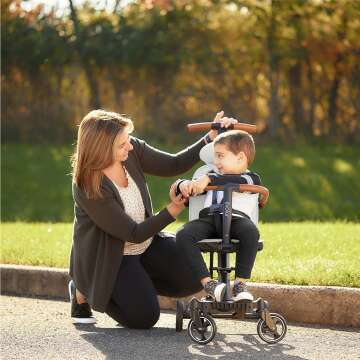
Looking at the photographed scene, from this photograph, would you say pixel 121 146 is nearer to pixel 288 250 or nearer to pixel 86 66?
pixel 288 250

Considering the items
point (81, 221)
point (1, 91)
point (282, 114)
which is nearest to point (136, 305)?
point (81, 221)

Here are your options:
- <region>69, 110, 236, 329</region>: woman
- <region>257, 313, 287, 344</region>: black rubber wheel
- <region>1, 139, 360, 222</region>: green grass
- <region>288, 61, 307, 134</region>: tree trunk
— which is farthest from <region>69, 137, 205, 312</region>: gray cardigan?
<region>288, 61, 307, 134</region>: tree trunk

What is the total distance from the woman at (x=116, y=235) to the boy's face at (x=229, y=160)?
325 millimetres

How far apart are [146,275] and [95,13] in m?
11.7

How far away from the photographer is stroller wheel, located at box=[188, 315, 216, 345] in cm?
573

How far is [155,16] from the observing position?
17.0 metres

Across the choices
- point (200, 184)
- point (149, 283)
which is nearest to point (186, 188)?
point (200, 184)

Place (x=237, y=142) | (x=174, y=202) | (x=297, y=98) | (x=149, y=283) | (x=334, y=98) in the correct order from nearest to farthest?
(x=237, y=142) → (x=174, y=202) → (x=149, y=283) → (x=334, y=98) → (x=297, y=98)

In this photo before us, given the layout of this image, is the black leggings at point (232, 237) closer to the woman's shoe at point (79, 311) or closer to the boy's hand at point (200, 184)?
the boy's hand at point (200, 184)

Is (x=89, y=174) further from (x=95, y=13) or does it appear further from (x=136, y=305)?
(x=95, y=13)

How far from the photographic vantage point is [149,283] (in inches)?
252

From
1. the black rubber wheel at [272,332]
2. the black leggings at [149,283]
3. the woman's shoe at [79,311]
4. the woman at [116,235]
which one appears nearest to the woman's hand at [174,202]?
the woman at [116,235]

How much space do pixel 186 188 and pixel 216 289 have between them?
0.64m

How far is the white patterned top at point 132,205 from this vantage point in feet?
21.1
